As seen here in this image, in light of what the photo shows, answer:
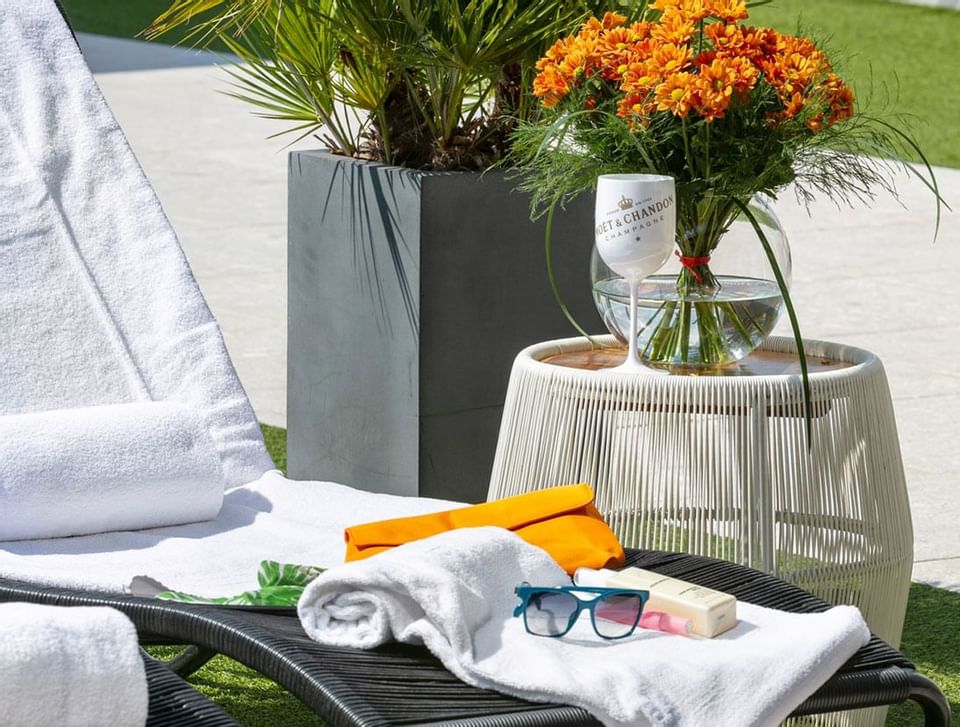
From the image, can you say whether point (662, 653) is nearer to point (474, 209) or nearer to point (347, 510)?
point (347, 510)

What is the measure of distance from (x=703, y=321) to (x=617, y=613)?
0.69m

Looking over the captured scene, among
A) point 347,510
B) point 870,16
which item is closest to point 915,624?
point 347,510

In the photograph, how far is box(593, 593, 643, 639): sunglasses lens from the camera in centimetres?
204

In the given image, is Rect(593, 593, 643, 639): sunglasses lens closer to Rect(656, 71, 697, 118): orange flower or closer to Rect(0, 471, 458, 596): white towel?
Rect(0, 471, 458, 596): white towel

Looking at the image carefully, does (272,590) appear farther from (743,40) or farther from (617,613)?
(743,40)

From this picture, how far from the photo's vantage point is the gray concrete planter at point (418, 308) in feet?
10.6

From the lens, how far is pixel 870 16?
576 inches

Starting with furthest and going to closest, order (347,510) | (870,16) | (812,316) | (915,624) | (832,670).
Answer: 1. (870,16)
2. (812,316)
3. (915,624)
4. (347,510)
5. (832,670)

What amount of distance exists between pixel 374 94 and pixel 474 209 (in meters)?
0.31

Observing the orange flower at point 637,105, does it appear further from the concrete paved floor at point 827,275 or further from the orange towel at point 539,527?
the concrete paved floor at point 827,275

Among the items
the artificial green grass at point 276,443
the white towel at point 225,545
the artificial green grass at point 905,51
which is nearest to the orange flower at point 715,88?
the white towel at point 225,545

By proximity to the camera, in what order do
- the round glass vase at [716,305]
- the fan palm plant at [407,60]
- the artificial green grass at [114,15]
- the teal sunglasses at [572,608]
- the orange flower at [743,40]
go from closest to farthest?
the teal sunglasses at [572,608] → the orange flower at [743,40] → the round glass vase at [716,305] → the fan palm plant at [407,60] → the artificial green grass at [114,15]

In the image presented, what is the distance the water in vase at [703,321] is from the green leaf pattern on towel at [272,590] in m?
0.63

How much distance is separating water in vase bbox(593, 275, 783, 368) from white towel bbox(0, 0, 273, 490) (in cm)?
A: 71
